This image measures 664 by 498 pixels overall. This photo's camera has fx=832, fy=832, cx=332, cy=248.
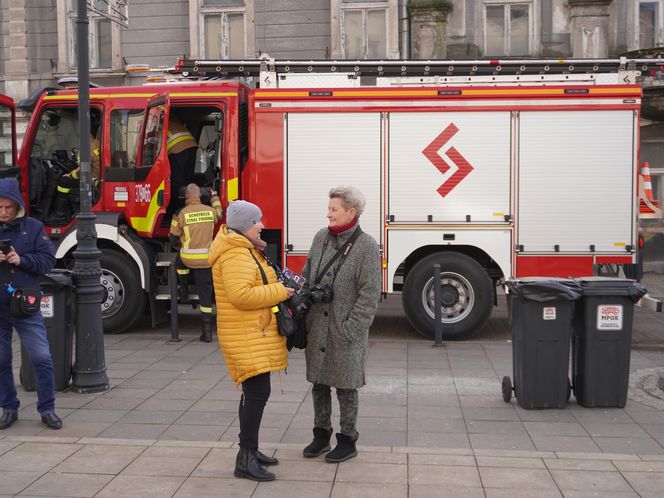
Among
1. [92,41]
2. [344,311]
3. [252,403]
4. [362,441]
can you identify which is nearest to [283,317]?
[344,311]

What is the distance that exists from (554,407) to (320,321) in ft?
8.26

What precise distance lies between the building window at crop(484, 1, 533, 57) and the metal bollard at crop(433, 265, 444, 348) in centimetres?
1035

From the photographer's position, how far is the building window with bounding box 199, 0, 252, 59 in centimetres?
1905

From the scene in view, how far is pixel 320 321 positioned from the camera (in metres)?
5.18

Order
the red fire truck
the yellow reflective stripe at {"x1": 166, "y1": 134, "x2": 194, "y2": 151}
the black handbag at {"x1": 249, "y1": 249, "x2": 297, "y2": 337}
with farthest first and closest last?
the yellow reflective stripe at {"x1": 166, "y1": 134, "x2": 194, "y2": 151} → the red fire truck → the black handbag at {"x1": 249, "y1": 249, "x2": 297, "y2": 337}

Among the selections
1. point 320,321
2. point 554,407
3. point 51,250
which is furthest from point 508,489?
point 51,250

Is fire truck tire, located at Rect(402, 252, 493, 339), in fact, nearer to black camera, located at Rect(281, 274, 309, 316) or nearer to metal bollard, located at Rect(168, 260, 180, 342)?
metal bollard, located at Rect(168, 260, 180, 342)

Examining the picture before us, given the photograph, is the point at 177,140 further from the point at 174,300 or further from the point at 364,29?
the point at 364,29

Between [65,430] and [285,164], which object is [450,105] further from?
[65,430]

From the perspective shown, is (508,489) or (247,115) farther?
(247,115)

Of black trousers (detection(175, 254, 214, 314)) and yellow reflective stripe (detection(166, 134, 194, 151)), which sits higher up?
yellow reflective stripe (detection(166, 134, 194, 151))

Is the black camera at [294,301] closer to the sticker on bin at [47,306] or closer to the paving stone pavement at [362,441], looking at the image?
the paving stone pavement at [362,441]

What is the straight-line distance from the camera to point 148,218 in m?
10.1

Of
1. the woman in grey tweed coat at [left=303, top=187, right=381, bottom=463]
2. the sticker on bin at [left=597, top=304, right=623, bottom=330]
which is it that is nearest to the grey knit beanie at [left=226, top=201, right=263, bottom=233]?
the woman in grey tweed coat at [left=303, top=187, right=381, bottom=463]
